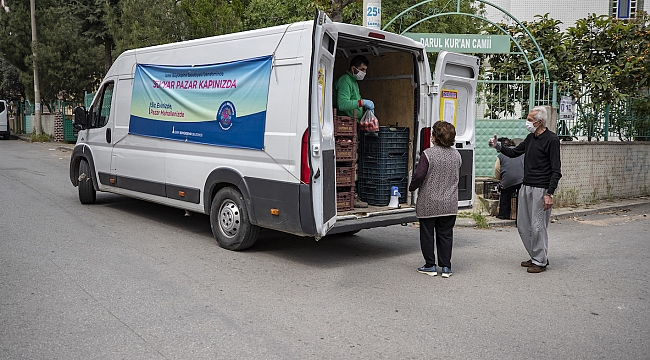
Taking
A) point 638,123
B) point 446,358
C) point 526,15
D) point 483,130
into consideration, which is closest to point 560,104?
point 483,130

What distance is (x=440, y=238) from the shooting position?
6.80 metres

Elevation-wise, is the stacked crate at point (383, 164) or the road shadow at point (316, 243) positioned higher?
the stacked crate at point (383, 164)

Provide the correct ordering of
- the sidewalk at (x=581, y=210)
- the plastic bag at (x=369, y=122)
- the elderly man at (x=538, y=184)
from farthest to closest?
the sidewalk at (x=581, y=210), the plastic bag at (x=369, y=122), the elderly man at (x=538, y=184)

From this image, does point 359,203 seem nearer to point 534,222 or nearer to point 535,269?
point 534,222

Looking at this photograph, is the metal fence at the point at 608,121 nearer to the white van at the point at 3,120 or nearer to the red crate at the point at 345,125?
the red crate at the point at 345,125

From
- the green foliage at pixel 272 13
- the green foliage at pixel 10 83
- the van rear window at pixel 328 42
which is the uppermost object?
the green foliage at pixel 272 13

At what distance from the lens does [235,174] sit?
7.35 metres

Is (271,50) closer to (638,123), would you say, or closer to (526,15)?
(638,123)

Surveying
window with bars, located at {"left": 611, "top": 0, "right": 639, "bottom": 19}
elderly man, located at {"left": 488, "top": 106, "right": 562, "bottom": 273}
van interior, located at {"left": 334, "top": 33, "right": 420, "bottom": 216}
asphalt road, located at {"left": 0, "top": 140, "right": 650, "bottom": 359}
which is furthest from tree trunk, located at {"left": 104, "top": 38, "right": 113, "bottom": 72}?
elderly man, located at {"left": 488, "top": 106, "right": 562, "bottom": 273}

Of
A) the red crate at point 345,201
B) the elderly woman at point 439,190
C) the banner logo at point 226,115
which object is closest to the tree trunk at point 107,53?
the banner logo at point 226,115

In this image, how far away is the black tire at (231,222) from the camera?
7367mm

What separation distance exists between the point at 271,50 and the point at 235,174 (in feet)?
4.87

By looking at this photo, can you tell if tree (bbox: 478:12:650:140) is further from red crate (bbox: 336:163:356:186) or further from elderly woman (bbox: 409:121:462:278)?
elderly woman (bbox: 409:121:462:278)

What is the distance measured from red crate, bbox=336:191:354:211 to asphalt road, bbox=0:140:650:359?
577 millimetres
